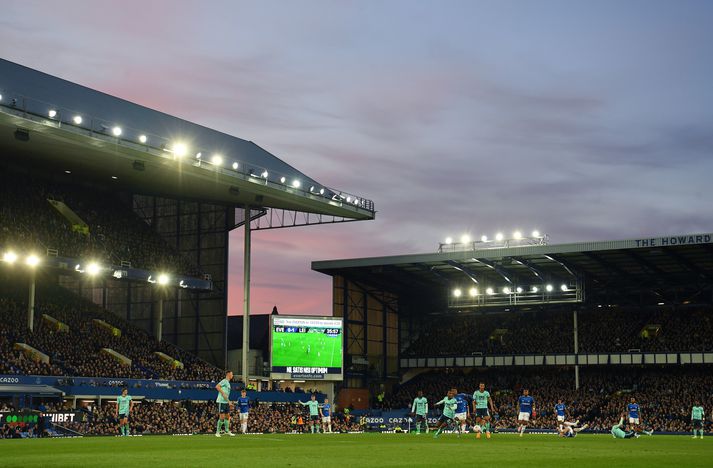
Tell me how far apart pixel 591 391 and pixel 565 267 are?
11415 mm

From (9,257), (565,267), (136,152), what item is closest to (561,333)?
(565,267)

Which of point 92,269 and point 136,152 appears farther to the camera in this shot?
point 92,269

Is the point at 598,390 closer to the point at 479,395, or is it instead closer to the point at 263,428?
the point at 263,428

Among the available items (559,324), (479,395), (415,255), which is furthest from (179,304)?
(479,395)

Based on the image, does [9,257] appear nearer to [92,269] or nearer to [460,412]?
[92,269]

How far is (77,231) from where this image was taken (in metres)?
67.0

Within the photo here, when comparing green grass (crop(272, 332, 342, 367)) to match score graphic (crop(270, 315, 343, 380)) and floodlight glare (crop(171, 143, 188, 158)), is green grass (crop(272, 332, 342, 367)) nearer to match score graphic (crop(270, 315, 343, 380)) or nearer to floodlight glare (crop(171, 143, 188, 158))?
match score graphic (crop(270, 315, 343, 380))

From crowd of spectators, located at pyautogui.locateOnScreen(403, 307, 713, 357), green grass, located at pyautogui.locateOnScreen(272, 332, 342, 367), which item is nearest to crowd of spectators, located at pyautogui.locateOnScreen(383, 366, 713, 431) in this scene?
crowd of spectators, located at pyautogui.locateOnScreen(403, 307, 713, 357)

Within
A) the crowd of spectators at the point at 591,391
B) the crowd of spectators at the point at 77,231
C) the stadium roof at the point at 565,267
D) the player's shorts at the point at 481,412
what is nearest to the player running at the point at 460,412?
the player's shorts at the point at 481,412

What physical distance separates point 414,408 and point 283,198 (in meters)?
30.1

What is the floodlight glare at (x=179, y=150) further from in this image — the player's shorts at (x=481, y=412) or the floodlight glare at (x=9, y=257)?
the player's shorts at (x=481, y=412)

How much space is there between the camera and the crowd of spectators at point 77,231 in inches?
2472

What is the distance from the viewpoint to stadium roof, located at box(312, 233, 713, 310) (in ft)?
241

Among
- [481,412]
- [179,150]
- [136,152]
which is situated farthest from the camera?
[179,150]
